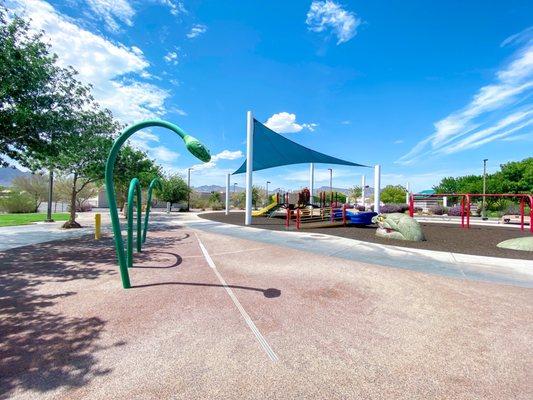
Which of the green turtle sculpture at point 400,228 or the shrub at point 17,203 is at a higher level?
the shrub at point 17,203

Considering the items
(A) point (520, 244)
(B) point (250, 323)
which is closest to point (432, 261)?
(A) point (520, 244)

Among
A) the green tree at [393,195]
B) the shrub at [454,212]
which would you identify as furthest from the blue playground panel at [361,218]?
the green tree at [393,195]

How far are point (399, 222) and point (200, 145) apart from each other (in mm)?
9008

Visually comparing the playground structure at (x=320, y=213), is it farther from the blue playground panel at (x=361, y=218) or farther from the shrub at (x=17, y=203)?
the shrub at (x=17, y=203)

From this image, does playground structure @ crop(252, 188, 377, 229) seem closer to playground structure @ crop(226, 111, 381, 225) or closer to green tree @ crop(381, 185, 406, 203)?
playground structure @ crop(226, 111, 381, 225)

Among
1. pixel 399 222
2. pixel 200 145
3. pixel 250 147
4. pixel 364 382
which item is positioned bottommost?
pixel 364 382

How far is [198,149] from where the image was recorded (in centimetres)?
399

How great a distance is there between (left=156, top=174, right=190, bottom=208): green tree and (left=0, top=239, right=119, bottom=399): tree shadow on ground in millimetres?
29262

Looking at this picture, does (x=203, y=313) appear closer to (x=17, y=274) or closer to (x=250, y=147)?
(x=17, y=274)

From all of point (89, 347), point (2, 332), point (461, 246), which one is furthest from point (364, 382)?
point (461, 246)

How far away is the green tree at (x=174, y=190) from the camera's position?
34.4m

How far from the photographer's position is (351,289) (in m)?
4.68

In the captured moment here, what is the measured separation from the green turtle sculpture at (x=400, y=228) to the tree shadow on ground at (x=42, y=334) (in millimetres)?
9493

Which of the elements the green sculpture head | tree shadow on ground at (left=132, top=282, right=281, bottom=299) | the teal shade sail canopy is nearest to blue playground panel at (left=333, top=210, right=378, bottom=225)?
the teal shade sail canopy
